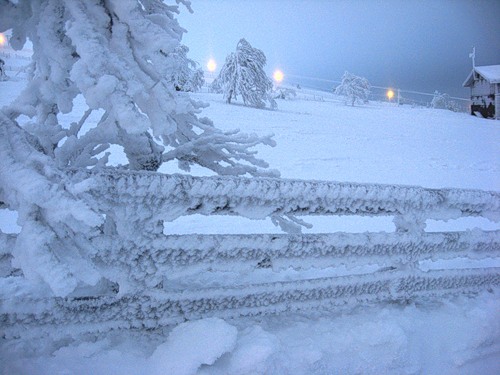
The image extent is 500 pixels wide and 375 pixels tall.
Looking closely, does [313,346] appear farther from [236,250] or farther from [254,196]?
[254,196]

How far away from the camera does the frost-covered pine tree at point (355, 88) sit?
30422mm

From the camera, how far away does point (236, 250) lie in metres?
1.47

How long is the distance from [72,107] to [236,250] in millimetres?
988

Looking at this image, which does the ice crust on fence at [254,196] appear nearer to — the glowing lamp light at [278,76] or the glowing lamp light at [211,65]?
the glowing lamp light at [278,76]

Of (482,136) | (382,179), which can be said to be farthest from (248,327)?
(482,136)

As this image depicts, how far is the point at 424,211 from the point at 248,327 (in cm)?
117

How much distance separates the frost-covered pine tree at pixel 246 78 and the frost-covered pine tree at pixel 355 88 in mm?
12928

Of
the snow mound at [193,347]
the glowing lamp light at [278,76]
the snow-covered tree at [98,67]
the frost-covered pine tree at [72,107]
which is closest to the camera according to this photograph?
the frost-covered pine tree at [72,107]

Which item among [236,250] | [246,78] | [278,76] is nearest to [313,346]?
[236,250]

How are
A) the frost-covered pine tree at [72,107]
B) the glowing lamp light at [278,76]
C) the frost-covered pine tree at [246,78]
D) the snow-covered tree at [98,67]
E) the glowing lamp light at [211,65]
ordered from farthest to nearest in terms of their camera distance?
1. the glowing lamp light at [211,65]
2. the glowing lamp light at [278,76]
3. the frost-covered pine tree at [246,78]
4. the snow-covered tree at [98,67]
5. the frost-covered pine tree at [72,107]

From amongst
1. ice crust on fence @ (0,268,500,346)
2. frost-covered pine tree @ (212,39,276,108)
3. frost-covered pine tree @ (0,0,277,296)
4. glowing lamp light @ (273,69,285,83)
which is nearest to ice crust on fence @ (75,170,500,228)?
frost-covered pine tree @ (0,0,277,296)

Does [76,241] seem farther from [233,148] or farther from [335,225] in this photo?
[335,225]

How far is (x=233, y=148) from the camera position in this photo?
2.03 m

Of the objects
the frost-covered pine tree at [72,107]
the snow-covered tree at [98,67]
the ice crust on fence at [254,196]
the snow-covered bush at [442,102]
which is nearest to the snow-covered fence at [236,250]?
the ice crust on fence at [254,196]
